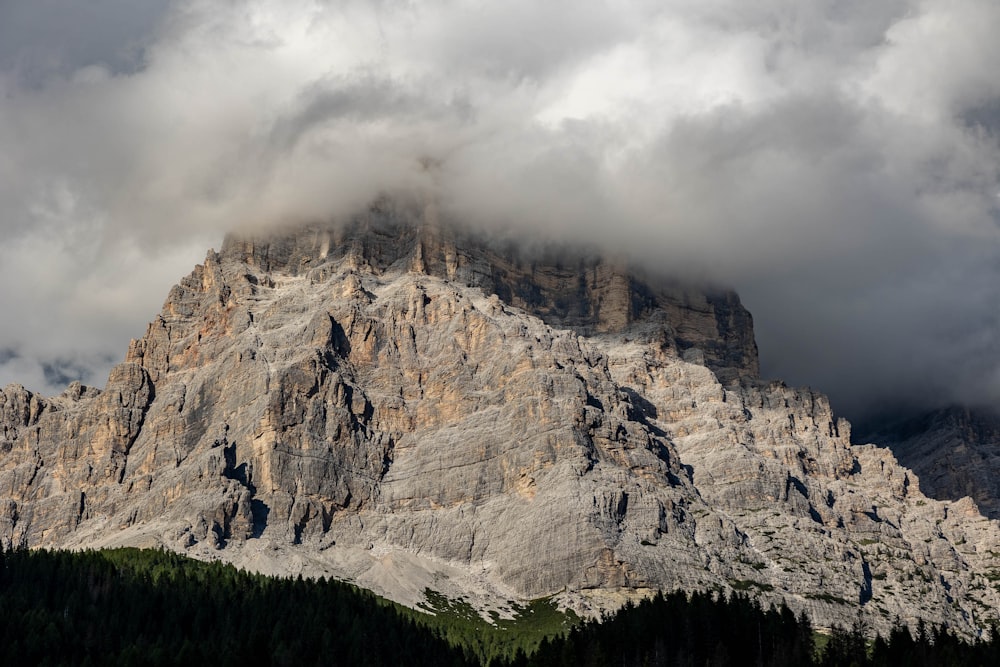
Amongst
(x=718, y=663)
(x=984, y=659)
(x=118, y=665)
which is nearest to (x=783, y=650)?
(x=718, y=663)

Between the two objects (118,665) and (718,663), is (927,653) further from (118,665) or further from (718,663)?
(118,665)

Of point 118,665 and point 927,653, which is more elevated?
point 927,653

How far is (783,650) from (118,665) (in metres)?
103

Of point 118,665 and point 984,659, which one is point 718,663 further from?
point 118,665

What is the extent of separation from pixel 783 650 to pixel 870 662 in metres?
13.1

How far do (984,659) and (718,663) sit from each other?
128 feet

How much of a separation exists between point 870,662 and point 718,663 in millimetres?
23041

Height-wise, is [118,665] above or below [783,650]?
below

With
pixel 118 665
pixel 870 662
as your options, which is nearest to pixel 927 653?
pixel 870 662

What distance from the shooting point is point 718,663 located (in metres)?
199

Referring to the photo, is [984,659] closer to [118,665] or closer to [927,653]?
[927,653]

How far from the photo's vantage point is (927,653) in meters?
200

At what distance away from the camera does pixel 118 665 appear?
199750mm

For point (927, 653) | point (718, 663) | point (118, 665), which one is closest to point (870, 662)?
point (927, 653)
